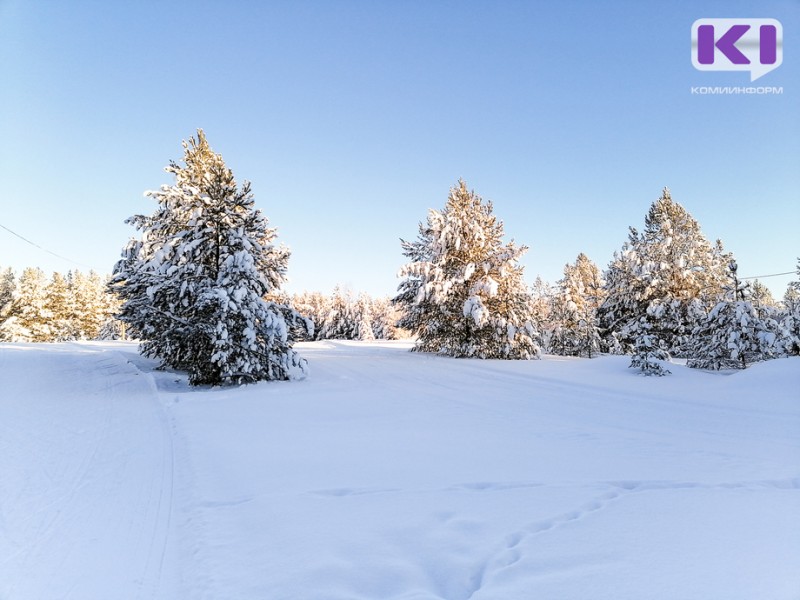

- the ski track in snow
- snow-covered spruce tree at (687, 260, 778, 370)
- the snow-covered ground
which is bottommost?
the ski track in snow

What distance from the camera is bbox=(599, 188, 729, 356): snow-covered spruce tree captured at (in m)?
21.9

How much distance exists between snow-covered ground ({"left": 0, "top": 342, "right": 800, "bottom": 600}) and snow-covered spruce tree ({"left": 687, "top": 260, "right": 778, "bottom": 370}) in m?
8.89

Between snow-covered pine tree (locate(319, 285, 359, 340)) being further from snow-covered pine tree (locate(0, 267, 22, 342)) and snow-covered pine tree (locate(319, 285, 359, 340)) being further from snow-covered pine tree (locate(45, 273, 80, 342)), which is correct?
snow-covered pine tree (locate(0, 267, 22, 342))

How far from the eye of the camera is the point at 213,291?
9.73 meters

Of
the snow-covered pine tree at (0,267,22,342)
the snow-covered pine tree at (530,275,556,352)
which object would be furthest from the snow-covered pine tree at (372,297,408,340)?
the snow-covered pine tree at (0,267,22,342)

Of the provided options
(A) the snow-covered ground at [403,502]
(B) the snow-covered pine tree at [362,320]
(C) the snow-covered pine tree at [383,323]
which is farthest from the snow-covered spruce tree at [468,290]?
(C) the snow-covered pine tree at [383,323]

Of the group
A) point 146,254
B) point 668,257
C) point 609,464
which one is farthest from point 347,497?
point 668,257

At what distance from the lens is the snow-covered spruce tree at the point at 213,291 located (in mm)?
10070

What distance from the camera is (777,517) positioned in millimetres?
2918

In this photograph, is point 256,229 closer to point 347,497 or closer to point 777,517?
point 347,497

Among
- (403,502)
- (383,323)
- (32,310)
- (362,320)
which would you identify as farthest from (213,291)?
(383,323)

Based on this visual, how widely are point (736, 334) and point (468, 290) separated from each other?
960cm

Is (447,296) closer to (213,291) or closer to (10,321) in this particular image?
(213,291)

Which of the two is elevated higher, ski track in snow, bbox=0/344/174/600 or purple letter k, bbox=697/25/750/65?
purple letter k, bbox=697/25/750/65
